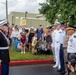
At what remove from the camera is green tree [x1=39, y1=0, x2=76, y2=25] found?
26.2 m

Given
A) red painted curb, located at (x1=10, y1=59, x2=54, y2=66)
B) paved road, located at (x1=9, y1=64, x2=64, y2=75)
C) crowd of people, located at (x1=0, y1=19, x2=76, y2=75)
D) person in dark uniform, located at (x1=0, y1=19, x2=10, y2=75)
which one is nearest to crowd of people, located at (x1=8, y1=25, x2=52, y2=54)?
crowd of people, located at (x1=0, y1=19, x2=76, y2=75)

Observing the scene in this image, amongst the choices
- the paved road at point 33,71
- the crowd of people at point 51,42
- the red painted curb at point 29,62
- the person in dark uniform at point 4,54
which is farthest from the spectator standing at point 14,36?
the person in dark uniform at point 4,54

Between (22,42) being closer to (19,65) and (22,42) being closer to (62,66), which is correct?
(19,65)

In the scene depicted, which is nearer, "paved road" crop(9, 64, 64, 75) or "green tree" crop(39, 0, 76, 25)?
"paved road" crop(9, 64, 64, 75)

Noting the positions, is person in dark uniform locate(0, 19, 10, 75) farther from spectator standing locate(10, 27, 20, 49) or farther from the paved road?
spectator standing locate(10, 27, 20, 49)

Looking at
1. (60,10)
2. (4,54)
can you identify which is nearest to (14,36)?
(4,54)

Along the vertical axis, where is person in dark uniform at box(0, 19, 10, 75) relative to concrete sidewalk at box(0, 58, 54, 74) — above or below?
above

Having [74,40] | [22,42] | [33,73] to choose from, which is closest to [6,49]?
[74,40]

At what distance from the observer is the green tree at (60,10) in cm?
2622

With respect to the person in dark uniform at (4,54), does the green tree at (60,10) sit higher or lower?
higher

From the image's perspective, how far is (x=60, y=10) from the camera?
29391 millimetres

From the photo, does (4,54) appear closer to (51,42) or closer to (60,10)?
(51,42)

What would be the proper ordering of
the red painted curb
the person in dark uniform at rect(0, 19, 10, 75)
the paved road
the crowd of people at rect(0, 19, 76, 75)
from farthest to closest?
1. the red painted curb
2. the paved road
3. the crowd of people at rect(0, 19, 76, 75)
4. the person in dark uniform at rect(0, 19, 10, 75)

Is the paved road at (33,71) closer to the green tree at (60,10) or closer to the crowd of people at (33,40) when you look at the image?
the crowd of people at (33,40)
